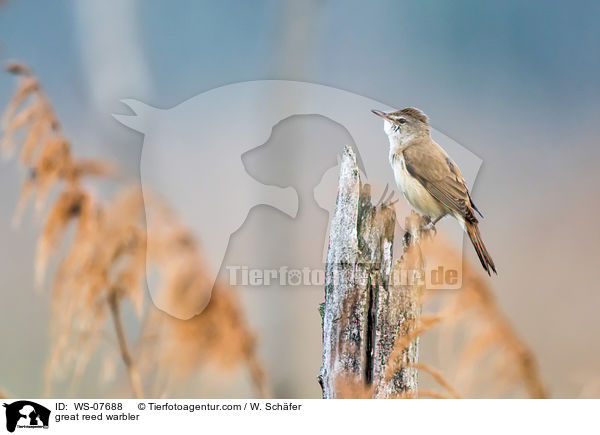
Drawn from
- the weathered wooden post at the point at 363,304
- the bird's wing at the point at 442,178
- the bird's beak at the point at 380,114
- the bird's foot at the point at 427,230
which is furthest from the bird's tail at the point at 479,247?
the weathered wooden post at the point at 363,304

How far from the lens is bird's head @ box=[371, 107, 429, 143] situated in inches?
82.8

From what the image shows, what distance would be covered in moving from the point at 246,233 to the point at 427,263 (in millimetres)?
717

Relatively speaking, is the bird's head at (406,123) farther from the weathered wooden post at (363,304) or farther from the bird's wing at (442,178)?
the weathered wooden post at (363,304)

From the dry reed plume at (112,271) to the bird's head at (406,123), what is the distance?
1.01m

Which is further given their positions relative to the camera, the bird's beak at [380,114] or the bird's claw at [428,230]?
the bird's beak at [380,114]

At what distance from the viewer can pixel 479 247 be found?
2045 millimetres

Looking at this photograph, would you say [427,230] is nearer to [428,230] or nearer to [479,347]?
[428,230]

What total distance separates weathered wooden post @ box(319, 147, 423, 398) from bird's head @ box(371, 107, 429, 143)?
69 centimetres
